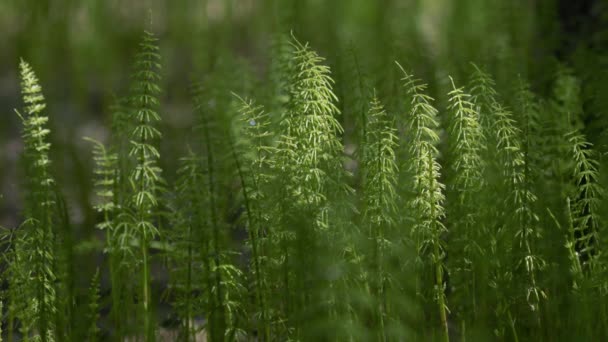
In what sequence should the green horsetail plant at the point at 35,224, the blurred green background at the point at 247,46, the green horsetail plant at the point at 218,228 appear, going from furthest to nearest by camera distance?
the blurred green background at the point at 247,46 < the green horsetail plant at the point at 35,224 < the green horsetail plant at the point at 218,228

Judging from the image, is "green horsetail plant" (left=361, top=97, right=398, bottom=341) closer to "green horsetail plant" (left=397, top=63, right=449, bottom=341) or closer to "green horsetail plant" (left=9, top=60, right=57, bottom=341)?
"green horsetail plant" (left=397, top=63, right=449, bottom=341)

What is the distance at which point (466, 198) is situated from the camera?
4.51 ft

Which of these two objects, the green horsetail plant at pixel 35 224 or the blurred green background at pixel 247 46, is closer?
the green horsetail plant at pixel 35 224

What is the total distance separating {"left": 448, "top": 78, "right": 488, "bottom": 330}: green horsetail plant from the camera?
4.30ft

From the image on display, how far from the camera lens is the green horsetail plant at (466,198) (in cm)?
131

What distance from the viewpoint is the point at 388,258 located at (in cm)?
136

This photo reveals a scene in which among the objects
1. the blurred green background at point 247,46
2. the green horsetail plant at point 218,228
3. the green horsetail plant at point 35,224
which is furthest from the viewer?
the blurred green background at point 247,46

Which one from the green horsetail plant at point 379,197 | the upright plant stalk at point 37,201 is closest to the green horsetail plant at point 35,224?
the upright plant stalk at point 37,201

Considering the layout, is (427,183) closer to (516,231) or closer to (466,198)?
(466,198)

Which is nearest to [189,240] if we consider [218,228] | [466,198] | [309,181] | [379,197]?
[218,228]

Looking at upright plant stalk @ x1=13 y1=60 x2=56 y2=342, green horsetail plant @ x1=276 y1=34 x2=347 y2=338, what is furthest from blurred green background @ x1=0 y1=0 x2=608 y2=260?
green horsetail plant @ x1=276 y1=34 x2=347 y2=338

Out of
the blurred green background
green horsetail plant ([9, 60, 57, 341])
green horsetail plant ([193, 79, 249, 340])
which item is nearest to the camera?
green horsetail plant ([193, 79, 249, 340])

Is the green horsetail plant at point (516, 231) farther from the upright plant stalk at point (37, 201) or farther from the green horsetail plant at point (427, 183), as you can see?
the upright plant stalk at point (37, 201)

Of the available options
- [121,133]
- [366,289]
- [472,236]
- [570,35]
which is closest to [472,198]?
[472,236]
